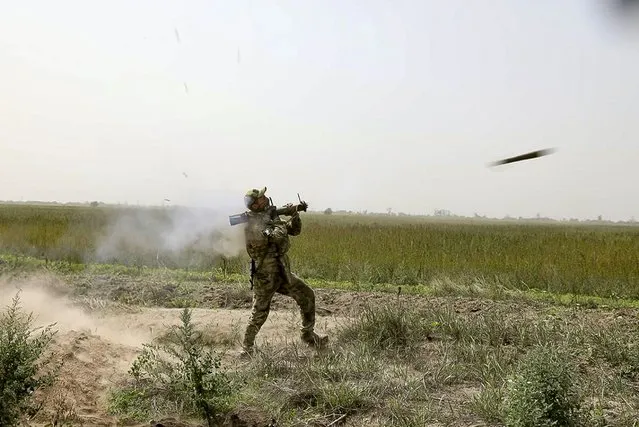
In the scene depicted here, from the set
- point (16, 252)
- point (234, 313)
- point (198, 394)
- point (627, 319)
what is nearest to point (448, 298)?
point (627, 319)

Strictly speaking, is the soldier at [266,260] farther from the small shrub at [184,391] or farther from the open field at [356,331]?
the small shrub at [184,391]

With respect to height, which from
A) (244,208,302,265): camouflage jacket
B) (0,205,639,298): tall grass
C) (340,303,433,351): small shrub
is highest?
(244,208,302,265): camouflage jacket

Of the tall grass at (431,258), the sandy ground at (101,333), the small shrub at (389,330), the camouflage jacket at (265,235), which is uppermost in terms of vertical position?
the camouflage jacket at (265,235)

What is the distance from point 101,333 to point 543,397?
18.5 feet

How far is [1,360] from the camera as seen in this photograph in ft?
12.7

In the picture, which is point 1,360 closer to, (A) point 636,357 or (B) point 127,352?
(B) point 127,352

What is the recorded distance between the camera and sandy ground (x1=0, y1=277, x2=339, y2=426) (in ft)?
16.1

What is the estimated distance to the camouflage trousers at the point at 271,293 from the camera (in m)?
6.48

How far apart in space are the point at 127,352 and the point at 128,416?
1.78 m

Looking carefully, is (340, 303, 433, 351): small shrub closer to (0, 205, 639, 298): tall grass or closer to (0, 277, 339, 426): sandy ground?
(0, 277, 339, 426): sandy ground

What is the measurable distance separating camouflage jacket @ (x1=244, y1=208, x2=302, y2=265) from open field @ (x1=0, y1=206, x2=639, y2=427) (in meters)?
1.04

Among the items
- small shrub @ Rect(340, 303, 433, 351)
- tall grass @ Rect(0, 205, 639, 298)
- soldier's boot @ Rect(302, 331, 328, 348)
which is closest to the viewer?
small shrub @ Rect(340, 303, 433, 351)

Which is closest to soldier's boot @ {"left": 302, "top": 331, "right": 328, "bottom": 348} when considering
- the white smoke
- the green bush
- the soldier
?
the soldier

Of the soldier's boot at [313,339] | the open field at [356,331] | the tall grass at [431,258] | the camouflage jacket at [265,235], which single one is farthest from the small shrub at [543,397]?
the tall grass at [431,258]
